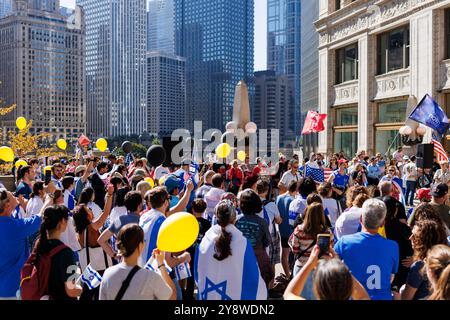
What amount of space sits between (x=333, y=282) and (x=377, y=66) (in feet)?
91.7

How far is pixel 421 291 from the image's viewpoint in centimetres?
429

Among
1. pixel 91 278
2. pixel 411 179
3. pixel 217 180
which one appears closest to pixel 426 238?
pixel 91 278

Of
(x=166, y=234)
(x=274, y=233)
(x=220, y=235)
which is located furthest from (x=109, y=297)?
(x=274, y=233)

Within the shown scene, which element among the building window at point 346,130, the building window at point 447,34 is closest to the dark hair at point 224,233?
the building window at point 447,34

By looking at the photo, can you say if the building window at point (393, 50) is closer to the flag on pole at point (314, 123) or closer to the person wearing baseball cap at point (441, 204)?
the flag on pole at point (314, 123)

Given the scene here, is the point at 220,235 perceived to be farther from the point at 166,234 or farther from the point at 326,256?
the point at 326,256

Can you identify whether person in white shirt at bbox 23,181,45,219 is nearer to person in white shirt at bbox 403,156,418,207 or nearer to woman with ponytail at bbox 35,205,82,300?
woman with ponytail at bbox 35,205,82,300

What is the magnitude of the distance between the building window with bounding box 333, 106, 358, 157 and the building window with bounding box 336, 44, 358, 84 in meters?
1.96

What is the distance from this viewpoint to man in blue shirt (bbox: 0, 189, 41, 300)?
5.41 metres

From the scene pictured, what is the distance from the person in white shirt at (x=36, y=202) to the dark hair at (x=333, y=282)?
5921 millimetres

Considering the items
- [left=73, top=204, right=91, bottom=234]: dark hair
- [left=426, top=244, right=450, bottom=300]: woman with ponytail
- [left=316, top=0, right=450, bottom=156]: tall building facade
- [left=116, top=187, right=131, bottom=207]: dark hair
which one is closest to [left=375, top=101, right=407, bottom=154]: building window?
[left=316, top=0, right=450, bottom=156]: tall building facade

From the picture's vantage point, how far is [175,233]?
463 centimetres

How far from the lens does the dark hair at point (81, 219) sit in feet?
20.4

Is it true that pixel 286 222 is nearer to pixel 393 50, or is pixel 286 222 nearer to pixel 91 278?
pixel 91 278
